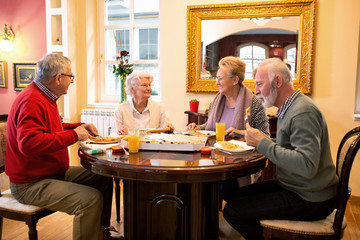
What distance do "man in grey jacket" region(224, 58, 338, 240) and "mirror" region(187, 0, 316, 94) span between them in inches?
71.5

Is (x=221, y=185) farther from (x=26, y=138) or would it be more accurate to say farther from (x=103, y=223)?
(x=26, y=138)

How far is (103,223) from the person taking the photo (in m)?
2.21

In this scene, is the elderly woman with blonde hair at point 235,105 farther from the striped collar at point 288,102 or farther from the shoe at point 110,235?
the shoe at point 110,235

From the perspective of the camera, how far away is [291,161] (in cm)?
137

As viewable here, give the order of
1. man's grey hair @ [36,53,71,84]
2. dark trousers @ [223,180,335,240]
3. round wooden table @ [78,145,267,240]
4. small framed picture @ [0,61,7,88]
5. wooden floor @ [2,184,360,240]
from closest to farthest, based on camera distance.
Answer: round wooden table @ [78,145,267,240]
dark trousers @ [223,180,335,240]
man's grey hair @ [36,53,71,84]
wooden floor @ [2,184,360,240]
small framed picture @ [0,61,7,88]

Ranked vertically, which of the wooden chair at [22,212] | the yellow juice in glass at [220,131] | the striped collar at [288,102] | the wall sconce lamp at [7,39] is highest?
the wall sconce lamp at [7,39]

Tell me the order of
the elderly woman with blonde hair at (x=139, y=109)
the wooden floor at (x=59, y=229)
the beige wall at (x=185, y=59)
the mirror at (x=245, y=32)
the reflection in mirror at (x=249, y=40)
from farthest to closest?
the reflection in mirror at (x=249, y=40), the mirror at (x=245, y=32), the beige wall at (x=185, y=59), the elderly woman with blonde hair at (x=139, y=109), the wooden floor at (x=59, y=229)

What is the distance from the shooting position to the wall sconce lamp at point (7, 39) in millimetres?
4035

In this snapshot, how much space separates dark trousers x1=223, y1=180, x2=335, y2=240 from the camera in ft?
4.82

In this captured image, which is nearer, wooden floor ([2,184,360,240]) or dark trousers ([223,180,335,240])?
dark trousers ([223,180,335,240])

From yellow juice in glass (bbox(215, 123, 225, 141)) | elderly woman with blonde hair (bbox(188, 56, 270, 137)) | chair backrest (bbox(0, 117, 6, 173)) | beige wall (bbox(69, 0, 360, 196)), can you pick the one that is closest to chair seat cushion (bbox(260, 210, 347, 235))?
yellow juice in glass (bbox(215, 123, 225, 141))

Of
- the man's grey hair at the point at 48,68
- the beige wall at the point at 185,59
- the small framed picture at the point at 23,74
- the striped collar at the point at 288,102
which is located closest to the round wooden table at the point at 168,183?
the striped collar at the point at 288,102

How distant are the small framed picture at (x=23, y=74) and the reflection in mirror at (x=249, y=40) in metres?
2.28

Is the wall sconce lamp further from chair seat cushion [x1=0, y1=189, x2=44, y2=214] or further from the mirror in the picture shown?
chair seat cushion [x1=0, y1=189, x2=44, y2=214]
